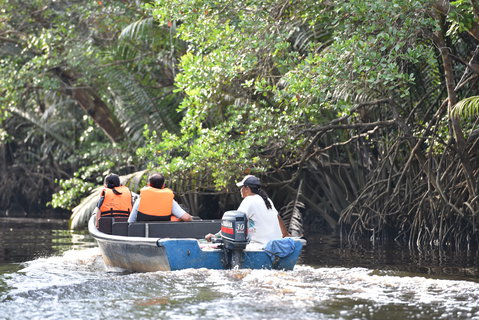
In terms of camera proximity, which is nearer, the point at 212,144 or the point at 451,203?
the point at 451,203

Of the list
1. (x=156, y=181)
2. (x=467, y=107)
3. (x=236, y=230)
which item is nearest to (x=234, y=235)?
(x=236, y=230)

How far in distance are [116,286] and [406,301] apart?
113 inches

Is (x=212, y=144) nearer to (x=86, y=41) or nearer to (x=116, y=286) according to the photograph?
(x=116, y=286)

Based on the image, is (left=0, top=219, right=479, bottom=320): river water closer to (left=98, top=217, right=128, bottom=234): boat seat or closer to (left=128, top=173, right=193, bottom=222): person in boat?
(left=98, top=217, right=128, bottom=234): boat seat


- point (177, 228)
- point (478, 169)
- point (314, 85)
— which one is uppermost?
point (314, 85)

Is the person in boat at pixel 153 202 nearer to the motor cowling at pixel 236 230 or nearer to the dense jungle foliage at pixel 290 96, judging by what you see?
the motor cowling at pixel 236 230

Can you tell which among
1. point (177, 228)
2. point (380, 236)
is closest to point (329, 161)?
point (380, 236)

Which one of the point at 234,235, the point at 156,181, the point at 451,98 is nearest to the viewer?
the point at 234,235

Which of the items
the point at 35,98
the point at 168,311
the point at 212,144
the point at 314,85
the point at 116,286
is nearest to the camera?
the point at 168,311

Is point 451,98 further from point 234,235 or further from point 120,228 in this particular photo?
point 120,228

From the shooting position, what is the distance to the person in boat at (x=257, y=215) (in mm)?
9070

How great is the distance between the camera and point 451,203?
12.4 m

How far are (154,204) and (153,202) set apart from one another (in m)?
0.03

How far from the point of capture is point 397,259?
38.7ft
